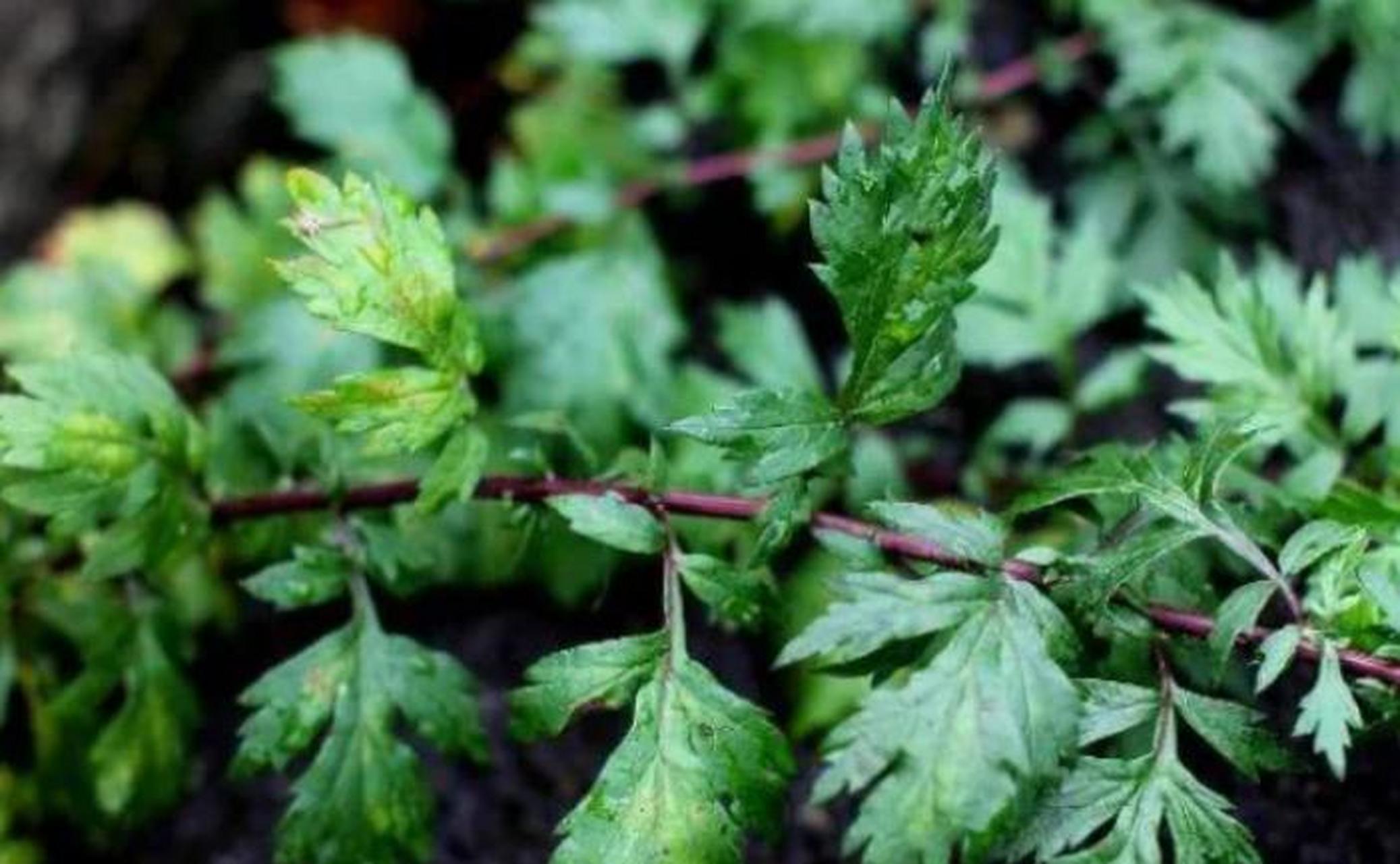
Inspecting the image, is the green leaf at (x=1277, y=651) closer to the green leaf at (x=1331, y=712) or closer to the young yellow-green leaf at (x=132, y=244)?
the green leaf at (x=1331, y=712)

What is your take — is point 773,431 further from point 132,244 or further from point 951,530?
point 132,244

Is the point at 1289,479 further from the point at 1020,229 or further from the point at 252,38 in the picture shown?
the point at 252,38

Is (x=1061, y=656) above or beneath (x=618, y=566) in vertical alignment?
above

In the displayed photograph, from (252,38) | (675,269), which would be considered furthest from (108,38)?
(675,269)

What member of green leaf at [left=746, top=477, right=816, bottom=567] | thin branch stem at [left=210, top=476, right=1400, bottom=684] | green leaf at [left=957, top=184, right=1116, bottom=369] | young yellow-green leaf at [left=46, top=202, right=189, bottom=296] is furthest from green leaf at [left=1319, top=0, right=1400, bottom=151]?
young yellow-green leaf at [left=46, top=202, right=189, bottom=296]

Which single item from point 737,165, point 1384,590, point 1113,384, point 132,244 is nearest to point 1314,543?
point 1384,590

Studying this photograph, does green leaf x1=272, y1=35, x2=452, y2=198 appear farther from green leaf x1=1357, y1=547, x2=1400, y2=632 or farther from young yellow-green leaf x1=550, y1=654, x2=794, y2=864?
green leaf x1=1357, y1=547, x2=1400, y2=632
